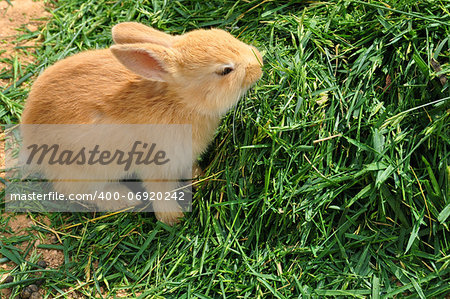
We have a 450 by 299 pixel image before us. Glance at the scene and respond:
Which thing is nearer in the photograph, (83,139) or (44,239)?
(83,139)

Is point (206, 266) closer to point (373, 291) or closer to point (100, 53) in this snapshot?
point (373, 291)

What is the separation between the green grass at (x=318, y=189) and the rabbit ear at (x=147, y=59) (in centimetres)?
80

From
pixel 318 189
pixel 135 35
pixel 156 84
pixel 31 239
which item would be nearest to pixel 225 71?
pixel 156 84

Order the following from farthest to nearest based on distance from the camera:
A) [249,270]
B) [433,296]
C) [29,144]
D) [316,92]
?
[29,144] → [316,92] → [249,270] → [433,296]

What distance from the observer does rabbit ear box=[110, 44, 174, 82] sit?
12.3 ft

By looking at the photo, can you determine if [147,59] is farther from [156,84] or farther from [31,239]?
[31,239]

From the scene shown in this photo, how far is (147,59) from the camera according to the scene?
12.9ft

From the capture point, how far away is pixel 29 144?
448cm

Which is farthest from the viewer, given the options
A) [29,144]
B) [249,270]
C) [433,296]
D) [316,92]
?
[29,144]

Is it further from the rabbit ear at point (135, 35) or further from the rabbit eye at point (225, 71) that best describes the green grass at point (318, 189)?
the rabbit ear at point (135, 35)

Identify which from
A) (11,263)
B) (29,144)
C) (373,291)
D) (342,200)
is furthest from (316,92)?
(11,263)

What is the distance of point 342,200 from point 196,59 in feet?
5.30

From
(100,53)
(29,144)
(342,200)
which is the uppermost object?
(100,53)

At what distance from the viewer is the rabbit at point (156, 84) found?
13.1ft
